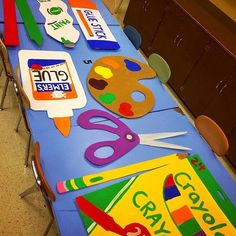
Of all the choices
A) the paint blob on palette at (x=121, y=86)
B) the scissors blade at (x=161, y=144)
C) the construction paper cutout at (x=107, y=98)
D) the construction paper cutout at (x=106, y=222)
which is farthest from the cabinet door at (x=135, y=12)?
the construction paper cutout at (x=106, y=222)

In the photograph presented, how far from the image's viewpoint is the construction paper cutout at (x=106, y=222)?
1.20 metres

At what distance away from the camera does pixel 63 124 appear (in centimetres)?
151

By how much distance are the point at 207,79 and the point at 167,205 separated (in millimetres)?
1674

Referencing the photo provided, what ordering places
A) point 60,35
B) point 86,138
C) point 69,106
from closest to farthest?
point 86,138, point 69,106, point 60,35

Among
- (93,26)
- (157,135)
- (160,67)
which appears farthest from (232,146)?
(93,26)

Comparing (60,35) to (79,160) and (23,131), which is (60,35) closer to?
(23,131)

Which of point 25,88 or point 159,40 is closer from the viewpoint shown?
point 25,88

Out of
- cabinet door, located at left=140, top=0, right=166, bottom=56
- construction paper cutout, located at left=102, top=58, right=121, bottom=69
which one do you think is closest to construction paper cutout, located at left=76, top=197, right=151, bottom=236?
construction paper cutout, located at left=102, top=58, right=121, bottom=69

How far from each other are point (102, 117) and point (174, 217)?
707 mm

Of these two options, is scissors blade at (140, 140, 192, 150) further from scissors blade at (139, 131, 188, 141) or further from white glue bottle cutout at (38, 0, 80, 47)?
white glue bottle cutout at (38, 0, 80, 47)

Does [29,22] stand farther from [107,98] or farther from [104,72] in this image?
[107,98]

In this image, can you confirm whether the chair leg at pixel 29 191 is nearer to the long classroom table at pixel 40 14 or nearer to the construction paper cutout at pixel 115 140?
the construction paper cutout at pixel 115 140

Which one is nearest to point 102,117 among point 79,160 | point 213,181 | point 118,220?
point 79,160

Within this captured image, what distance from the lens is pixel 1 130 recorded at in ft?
7.20
